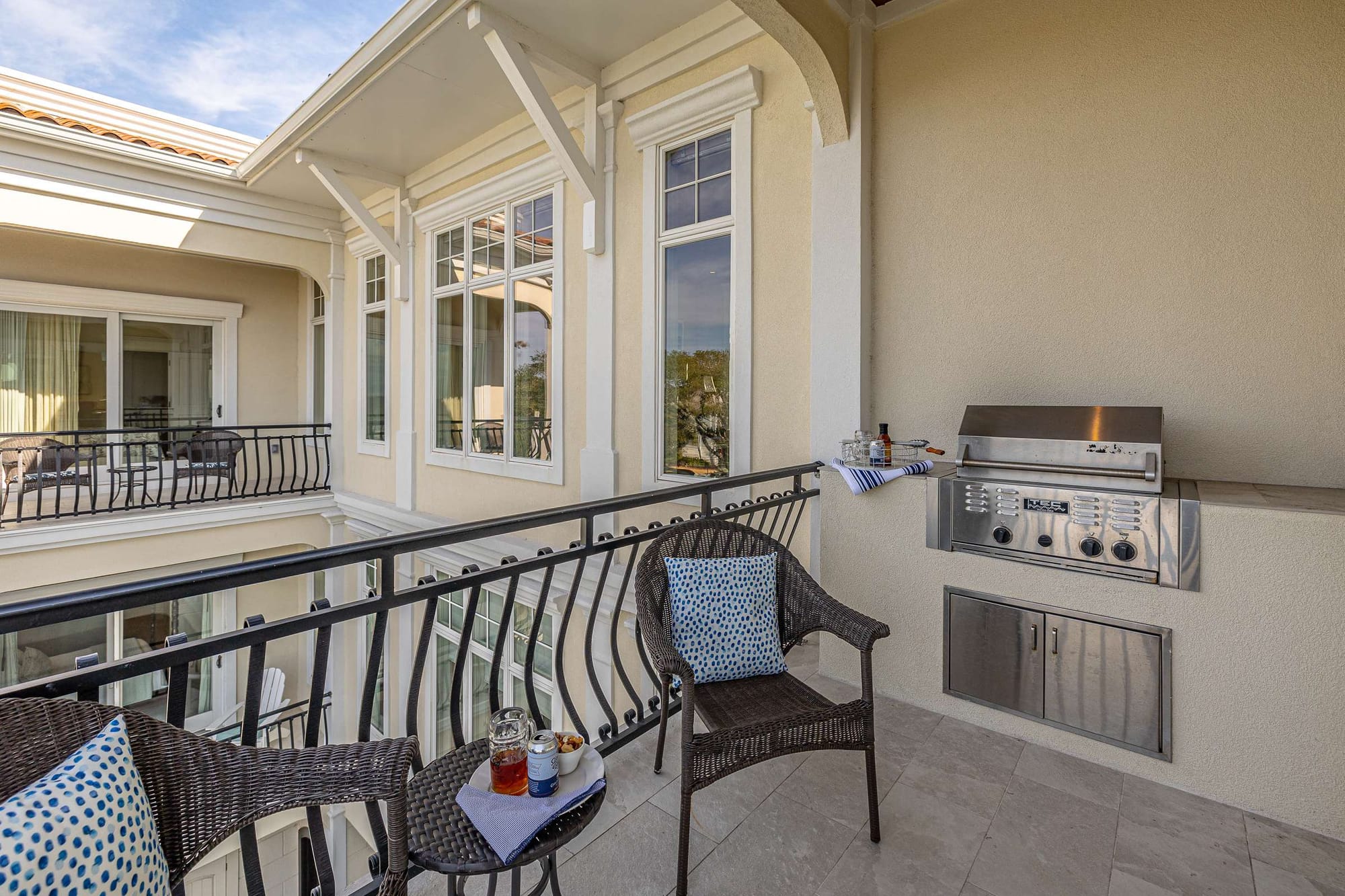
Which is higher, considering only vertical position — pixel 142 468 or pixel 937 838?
pixel 142 468

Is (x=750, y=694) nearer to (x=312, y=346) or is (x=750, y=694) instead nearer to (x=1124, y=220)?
(x=1124, y=220)

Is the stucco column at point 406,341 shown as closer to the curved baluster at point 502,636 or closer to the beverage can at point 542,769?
the curved baluster at point 502,636

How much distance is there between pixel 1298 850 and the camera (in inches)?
65.9

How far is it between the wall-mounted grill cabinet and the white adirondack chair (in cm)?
703

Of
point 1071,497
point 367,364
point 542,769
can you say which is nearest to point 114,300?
point 367,364

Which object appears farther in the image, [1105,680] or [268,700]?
[268,700]

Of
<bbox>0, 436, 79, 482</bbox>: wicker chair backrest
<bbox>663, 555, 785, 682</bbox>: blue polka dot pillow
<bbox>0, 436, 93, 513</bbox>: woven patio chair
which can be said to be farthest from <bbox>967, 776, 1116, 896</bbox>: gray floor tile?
<bbox>0, 436, 79, 482</bbox>: wicker chair backrest

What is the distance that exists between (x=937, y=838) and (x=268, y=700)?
297 inches

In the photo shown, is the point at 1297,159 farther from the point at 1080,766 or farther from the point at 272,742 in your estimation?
the point at 272,742

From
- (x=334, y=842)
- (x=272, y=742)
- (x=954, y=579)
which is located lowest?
(x=334, y=842)

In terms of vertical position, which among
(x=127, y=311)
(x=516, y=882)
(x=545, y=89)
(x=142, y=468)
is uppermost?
(x=545, y=89)

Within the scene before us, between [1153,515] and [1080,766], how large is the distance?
89 cm

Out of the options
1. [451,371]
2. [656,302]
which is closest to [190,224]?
[451,371]

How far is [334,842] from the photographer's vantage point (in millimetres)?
5602
